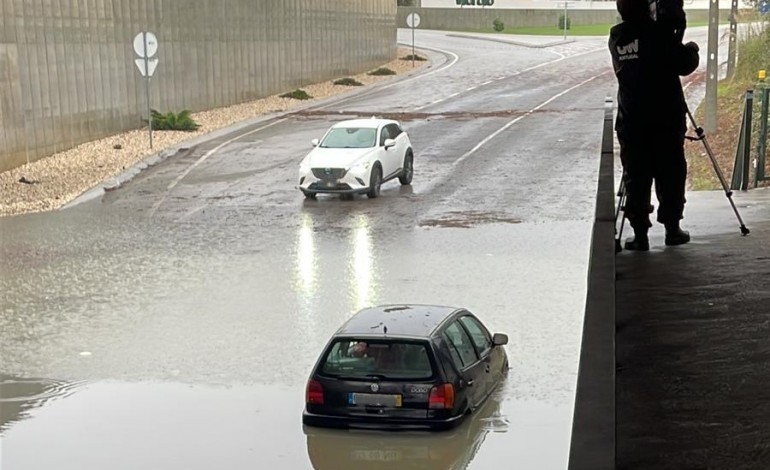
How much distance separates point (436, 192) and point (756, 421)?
2045cm

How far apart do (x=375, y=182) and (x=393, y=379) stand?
14.3 metres

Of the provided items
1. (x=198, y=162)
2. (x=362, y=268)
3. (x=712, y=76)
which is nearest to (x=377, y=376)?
(x=362, y=268)

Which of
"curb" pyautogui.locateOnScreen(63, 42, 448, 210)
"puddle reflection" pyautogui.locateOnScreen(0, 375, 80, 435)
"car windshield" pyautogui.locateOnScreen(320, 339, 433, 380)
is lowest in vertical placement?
"puddle reflection" pyautogui.locateOnScreen(0, 375, 80, 435)

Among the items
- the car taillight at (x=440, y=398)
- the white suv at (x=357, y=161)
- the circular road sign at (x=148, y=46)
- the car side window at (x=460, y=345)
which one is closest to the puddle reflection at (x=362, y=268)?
the white suv at (x=357, y=161)

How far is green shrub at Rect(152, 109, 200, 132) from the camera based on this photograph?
112ft

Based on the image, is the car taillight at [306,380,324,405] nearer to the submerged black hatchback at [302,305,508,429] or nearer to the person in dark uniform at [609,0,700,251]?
the submerged black hatchback at [302,305,508,429]

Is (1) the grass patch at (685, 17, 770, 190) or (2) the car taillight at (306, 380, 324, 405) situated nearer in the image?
(2) the car taillight at (306, 380, 324, 405)

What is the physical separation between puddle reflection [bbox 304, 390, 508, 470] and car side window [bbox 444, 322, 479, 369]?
0.62 metres

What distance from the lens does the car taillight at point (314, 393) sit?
10.4 meters

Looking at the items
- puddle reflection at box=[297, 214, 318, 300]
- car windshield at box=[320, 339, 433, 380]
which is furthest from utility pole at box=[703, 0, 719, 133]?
car windshield at box=[320, 339, 433, 380]

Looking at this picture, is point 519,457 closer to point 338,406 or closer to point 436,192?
point 338,406

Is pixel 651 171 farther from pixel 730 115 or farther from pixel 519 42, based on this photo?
pixel 519 42

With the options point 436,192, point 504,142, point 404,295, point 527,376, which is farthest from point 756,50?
point 527,376

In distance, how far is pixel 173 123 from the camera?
34.3 metres
